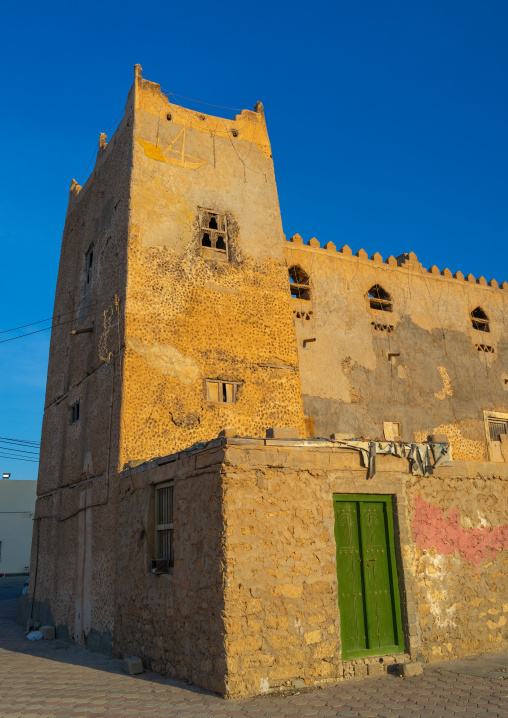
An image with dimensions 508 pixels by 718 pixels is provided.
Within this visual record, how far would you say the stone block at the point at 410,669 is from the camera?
7.20 meters

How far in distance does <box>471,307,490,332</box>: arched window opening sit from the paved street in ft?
39.2

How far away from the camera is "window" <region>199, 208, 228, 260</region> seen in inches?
486

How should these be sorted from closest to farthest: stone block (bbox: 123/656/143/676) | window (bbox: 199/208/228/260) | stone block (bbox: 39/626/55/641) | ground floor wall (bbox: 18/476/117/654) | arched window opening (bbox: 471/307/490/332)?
1. stone block (bbox: 123/656/143/676)
2. ground floor wall (bbox: 18/476/117/654)
3. stone block (bbox: 39/626/55/641)
4. window (bbox: 199/208/228/260)
5. arched window opening (bbox: 471/307/490/332)

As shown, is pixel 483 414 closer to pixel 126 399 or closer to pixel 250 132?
pixel 250 132

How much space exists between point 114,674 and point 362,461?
4306mm

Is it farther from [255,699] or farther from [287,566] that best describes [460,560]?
[255,699]

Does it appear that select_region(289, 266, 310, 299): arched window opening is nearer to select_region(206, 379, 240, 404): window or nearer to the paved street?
select_region(206, 379, 240, 404): window

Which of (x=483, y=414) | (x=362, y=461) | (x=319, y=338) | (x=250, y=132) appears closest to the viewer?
(x=362, y=461)

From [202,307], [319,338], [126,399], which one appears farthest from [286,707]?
[319,338]

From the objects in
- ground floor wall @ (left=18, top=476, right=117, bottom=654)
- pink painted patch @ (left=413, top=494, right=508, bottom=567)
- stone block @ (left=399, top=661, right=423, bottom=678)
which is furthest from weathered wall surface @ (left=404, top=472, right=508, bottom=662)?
ground floor wall @ (left=18, top=476, right=117, bottom=654)

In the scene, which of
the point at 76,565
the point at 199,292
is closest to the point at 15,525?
the point at 76,565

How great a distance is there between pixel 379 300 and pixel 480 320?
13.0ft

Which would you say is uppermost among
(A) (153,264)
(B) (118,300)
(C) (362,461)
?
(A) (153,264)

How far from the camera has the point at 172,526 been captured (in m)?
8.17
